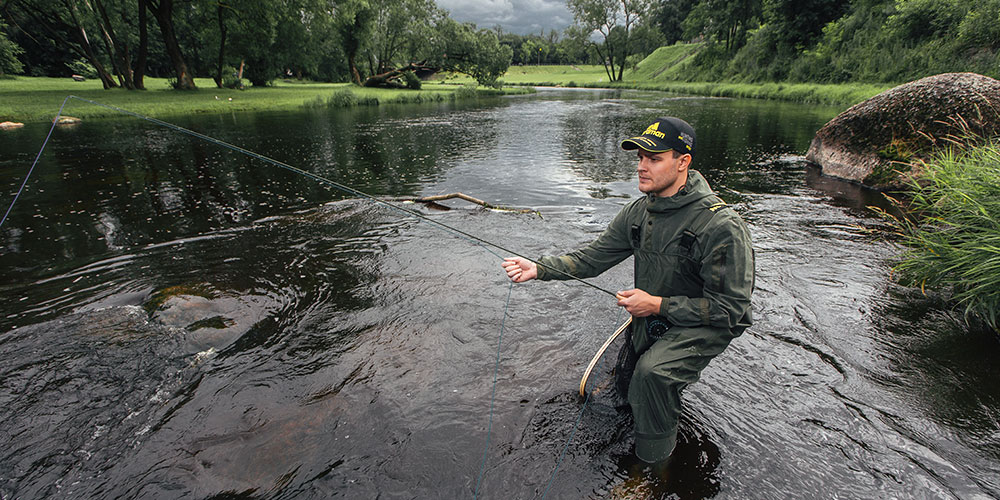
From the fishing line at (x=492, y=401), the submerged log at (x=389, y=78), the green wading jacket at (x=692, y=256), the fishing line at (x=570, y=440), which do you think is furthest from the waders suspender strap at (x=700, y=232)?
the submerged log at (x=389, y=78)

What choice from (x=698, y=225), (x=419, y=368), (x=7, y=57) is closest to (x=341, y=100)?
(x=419, y=368)

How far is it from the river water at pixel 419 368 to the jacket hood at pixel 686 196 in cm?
191

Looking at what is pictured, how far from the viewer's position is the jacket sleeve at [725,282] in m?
2.77

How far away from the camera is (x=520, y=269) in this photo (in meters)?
3.50

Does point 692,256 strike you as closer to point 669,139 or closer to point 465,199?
point 669,139

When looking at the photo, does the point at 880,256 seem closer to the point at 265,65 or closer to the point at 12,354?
the point at 12,354

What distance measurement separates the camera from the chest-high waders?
9.45ft

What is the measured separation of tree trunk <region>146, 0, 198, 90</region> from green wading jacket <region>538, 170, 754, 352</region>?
1699 inches

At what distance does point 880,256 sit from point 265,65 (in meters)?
58.6

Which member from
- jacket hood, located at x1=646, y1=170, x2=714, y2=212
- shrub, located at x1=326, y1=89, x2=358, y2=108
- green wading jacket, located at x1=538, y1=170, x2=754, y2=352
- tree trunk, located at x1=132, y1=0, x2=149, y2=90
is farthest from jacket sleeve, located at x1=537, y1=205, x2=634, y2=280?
tree trunk, located at x1=132, y1=0, x2=149, y2=90

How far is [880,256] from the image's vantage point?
7402 mm

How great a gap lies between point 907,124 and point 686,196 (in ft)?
39.1

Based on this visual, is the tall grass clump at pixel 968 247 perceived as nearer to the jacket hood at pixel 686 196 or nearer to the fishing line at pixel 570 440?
the jacket hood at pixel 686 196

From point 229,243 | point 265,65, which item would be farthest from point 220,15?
point 229,243
